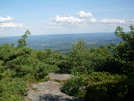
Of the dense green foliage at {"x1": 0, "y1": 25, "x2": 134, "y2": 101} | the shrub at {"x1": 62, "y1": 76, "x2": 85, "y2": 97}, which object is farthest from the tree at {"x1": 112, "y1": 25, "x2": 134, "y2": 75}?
the shrub at {"x1": 62, "y1": 76, "x2": 85, "y2": 97}

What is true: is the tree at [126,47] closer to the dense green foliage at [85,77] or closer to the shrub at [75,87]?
the dense green foliage at [85,77]

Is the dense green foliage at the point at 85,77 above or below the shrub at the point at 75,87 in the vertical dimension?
above

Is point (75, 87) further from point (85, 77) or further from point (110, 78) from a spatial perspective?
point (110, 78)

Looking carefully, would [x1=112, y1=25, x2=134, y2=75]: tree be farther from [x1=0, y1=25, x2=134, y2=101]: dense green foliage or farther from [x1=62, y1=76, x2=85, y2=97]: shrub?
[x1=62, y1=76, x2=85, y2=97]: shrub

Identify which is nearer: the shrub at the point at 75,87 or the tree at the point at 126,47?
the tree at the point at 126,47

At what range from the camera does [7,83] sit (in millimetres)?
8766

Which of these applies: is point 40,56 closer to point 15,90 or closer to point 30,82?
point 30,82

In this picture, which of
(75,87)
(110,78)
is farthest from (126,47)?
(75,87)

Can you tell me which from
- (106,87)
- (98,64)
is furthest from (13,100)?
(98,64)

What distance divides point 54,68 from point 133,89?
1645cm

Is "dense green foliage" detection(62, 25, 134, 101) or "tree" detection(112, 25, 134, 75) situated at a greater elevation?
"tree" detection(112, 25, 134, 75)

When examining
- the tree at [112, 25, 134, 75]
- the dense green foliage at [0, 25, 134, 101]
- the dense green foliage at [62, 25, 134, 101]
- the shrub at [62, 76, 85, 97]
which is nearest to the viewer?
the dense green foliage at [62, 25, 134, 101]

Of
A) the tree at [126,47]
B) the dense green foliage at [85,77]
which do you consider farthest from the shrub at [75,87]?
A: the tree at [126,47]

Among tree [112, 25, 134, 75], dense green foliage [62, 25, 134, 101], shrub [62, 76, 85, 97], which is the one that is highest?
tree [112, 25, 134, 75]
